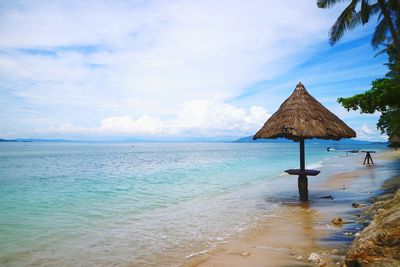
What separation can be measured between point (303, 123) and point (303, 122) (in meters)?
0.04

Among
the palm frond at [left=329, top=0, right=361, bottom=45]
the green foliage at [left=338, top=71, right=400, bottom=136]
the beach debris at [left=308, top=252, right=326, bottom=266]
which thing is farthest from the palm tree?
the beach debris at [left=308, top=252, right=326, bottom=266]

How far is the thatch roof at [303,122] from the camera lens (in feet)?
34.3

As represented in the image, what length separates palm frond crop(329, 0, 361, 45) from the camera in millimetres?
16913

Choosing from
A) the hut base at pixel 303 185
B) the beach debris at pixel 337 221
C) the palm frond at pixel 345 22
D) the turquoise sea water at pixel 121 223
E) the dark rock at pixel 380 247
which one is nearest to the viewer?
the dark rock at pixel 380 247

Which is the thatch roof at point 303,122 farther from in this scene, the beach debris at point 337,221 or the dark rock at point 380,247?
the dark rock at point 380,247

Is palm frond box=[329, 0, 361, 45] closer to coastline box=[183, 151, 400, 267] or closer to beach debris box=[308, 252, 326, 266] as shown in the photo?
coastline box=[183, 151, 400, 267]

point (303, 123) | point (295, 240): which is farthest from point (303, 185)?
point (295, 240)

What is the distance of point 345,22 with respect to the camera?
17.2 m

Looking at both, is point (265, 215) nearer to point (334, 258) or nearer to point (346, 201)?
point (346, 201)

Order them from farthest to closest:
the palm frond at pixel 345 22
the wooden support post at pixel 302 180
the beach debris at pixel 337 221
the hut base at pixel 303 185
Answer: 1. the palm frond at pixel 345 22
2. the hut base at pixel 303 185
3. the wooden support post at pixel 302 180
4. the beach debris at pixel 337 221

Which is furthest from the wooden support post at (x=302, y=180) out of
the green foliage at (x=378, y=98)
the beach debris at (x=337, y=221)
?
the beach debris at (x=337, y=221)

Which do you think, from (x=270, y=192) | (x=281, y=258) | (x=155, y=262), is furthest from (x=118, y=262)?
(x=270, y=192)

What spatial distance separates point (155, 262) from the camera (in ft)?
20.1

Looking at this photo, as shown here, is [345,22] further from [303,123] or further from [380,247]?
[380,247]
